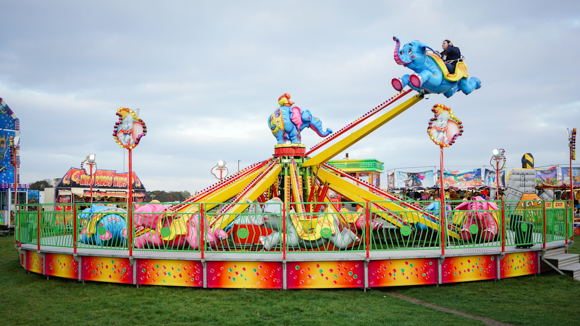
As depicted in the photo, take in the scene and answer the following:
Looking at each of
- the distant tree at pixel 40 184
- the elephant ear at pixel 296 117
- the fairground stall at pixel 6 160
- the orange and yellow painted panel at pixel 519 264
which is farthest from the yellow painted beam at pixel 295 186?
the distant tree at pixel 40 184

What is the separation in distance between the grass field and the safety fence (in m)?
0.78

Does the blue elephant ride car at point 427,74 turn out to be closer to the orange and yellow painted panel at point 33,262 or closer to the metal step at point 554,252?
the metal step at point 554,252

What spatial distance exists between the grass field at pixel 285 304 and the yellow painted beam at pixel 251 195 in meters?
1.51

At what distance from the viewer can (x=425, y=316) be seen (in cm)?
673

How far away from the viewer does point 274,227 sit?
9141mm

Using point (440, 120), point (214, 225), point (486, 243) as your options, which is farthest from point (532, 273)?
point (214, 225)

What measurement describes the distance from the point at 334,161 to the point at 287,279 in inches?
824

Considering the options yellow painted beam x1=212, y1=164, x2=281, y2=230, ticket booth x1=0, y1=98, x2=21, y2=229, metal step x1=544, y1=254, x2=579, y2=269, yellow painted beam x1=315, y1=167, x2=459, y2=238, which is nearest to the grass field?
metal step x1=544, y1=254, x2=579, y2=269

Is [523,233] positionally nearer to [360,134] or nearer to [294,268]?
[360,134]

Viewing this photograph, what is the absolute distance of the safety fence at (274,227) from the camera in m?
8.38

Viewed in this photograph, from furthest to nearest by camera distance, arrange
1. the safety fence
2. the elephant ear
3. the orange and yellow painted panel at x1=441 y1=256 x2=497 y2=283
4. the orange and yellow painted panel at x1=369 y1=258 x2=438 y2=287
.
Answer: the elephant ear, the orange and yellow painted panel at x1=441 y1=256 x2=497 y2=283, the safety fence, the orange and yellow painted panel at x1=369 y1=258 x2=438 y2=287

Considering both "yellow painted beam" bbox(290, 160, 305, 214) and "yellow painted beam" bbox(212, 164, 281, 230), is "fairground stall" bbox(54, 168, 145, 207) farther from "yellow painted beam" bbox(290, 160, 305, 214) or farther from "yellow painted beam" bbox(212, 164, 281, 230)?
"yellow painted beam" bbox(290, 160, 305, 214)

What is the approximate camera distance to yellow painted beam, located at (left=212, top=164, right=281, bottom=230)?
9.18 m

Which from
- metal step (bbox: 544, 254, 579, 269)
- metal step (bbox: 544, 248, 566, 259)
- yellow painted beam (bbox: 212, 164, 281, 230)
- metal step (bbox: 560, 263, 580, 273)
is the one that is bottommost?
metal step (bbox: 560, 263, 580, 273)
